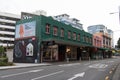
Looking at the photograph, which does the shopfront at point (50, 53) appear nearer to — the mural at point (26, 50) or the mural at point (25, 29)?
the mural at point (26, 50)

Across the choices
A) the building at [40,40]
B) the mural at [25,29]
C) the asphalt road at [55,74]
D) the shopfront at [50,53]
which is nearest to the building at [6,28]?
the mural at [25,29]

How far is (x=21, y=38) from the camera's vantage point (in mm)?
40938

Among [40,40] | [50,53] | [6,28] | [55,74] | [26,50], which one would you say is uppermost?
[6,28]

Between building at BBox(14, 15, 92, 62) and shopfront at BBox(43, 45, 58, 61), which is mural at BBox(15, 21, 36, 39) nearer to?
building at BBox(14, 15, 92, 62)

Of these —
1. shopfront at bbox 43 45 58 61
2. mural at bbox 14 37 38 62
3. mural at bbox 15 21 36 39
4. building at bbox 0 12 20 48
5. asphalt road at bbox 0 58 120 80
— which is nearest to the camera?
asphalt road at bbox 0 58 120 80

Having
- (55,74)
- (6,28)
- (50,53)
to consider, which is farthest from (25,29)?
(6,28)

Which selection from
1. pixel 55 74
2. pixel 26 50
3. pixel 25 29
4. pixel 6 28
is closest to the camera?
pixel 55 74

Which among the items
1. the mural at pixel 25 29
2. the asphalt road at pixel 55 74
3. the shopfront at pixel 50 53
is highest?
the mural at pixel 25 29

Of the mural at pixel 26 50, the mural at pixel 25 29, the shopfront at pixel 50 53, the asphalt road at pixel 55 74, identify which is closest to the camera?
the asphalt road at pixel 55 74

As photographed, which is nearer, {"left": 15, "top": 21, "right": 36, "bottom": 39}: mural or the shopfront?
{"left": 15, "top": 21, "right": 36, "bottom": 39}: mural

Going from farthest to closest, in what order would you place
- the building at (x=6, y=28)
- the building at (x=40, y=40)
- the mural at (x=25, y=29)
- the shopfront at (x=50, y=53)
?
1. the building at (x=6, y=28)
2. the shopfront at (x=50, y=53)
3. the mural at (x=25, y=29)
4. the building at (x=40, y=40)

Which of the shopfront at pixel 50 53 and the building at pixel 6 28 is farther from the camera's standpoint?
the building at pixel 6 28

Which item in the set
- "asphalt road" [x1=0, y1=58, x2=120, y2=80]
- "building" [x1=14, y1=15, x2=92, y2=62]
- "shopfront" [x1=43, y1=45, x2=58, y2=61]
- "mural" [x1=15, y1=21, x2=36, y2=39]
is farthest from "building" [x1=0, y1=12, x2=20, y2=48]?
"asphalt road" [x1=0, y1=58, x2=120, y2=80]

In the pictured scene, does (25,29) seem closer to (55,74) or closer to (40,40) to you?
(40,40)
